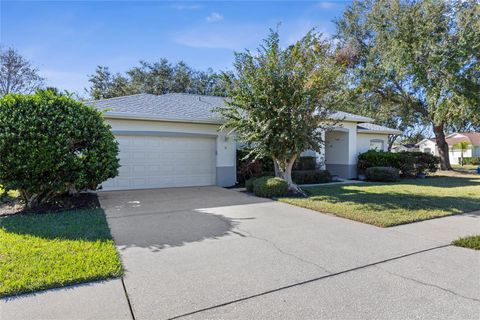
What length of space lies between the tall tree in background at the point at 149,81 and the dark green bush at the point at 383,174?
18513 millimetres

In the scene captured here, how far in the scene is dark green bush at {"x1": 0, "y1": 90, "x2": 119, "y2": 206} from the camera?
6.86m

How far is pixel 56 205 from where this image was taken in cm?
789

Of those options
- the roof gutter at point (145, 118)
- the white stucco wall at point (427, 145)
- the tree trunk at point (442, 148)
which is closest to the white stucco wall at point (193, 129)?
the roof gutter at point (145, 118)

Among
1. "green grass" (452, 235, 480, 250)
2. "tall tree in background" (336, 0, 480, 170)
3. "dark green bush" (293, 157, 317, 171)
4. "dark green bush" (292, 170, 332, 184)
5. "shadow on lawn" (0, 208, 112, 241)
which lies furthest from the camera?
"tall tree in background" (336, 0, 480, 170)

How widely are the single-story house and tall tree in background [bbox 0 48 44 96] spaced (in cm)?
1795

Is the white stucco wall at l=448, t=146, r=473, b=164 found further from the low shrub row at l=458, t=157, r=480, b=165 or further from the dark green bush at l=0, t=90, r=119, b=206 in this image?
the dark green bush at l=0, t=90, r=119, b=206

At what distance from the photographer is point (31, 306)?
10.1 ft

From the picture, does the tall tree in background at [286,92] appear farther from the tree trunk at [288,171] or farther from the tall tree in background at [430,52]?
the tall tree in background at [430,52]

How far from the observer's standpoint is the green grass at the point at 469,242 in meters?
5.02

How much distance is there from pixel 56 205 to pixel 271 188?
20.5 ft

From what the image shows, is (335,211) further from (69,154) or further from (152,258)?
(69,154)

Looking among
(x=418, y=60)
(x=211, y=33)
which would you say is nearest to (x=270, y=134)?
(x=211, y=33)

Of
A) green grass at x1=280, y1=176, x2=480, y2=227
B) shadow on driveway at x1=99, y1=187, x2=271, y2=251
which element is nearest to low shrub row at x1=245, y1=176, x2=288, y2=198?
shadow on driveway at x1=99, y1=187, x2=271, y2=251

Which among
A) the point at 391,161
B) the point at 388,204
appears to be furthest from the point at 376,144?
the point at 388,204
